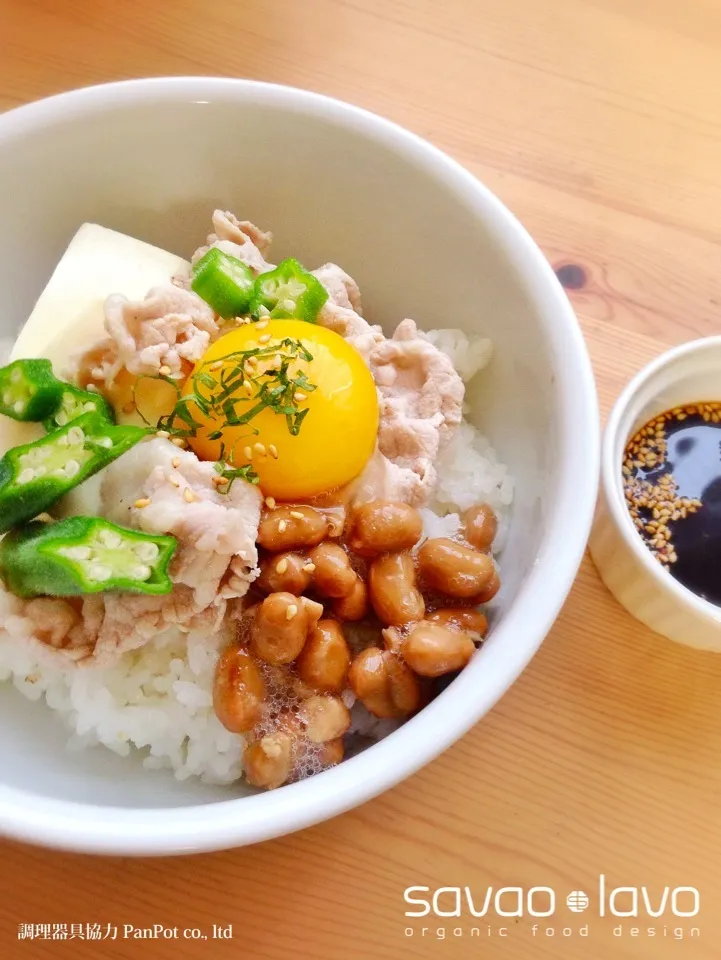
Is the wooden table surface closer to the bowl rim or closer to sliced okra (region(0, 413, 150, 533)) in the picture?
the bowl rim

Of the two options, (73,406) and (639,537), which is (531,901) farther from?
(73,406)

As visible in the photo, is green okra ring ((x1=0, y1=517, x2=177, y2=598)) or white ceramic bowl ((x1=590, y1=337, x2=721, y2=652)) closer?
green okra ring ((x1=0, y1=517, x2=177, y2=598))

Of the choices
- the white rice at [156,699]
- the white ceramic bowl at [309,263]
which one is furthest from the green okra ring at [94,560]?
the white ceramic bowl at [309,263]

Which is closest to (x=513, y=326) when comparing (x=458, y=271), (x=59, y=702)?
(x=458, y=271)

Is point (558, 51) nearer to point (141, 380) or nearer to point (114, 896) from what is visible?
point (141, 380)

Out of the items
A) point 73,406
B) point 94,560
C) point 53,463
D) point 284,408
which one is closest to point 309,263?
point 284,408

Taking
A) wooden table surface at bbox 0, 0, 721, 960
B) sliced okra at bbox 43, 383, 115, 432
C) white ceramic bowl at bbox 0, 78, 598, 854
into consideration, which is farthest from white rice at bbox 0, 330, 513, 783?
sliced okra at bbox 43, 383, 115, 432

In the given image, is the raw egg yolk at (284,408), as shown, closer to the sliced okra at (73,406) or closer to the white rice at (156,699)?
the sliced okra at (73,406)
